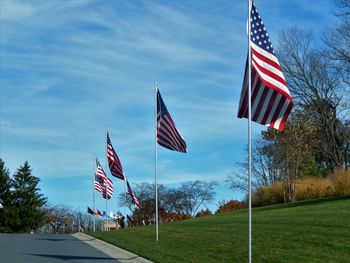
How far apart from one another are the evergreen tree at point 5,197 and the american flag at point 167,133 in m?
48.6

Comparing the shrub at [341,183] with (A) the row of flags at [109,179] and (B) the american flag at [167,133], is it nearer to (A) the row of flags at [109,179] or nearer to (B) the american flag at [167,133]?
(A) the row of flags at [109,179]

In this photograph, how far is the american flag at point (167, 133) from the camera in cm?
1834

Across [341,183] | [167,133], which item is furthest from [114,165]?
[341,183]

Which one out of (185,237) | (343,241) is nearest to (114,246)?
(185,237)

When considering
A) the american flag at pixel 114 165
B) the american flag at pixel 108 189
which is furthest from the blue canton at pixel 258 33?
the american flag at pixel 108 189

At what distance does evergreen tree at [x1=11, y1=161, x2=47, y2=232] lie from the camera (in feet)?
216

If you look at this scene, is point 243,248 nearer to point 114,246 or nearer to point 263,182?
point 114,246

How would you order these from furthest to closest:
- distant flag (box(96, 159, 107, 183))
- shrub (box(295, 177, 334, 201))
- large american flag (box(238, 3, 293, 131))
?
shrub (box(295, 177, 334, 201)) < distant flag (box(96, 159, 107, 183)) < large american flag (box(238, 3, 293, 131))

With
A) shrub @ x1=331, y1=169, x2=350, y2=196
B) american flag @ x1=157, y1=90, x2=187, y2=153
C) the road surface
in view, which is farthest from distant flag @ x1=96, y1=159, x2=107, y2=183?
american flag @ x1=157, y1=90, x2=187, y2=153

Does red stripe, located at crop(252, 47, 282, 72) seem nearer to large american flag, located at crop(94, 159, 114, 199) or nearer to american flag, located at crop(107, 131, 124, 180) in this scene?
american flag, located at crop(107, 131, 124, 180)

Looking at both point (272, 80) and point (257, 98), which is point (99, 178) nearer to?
point (257, 98)

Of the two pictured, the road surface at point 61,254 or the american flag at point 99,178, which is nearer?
the road surface at point 61,254

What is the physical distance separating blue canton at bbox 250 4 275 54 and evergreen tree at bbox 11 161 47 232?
5714cm

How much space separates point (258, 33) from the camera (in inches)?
504
